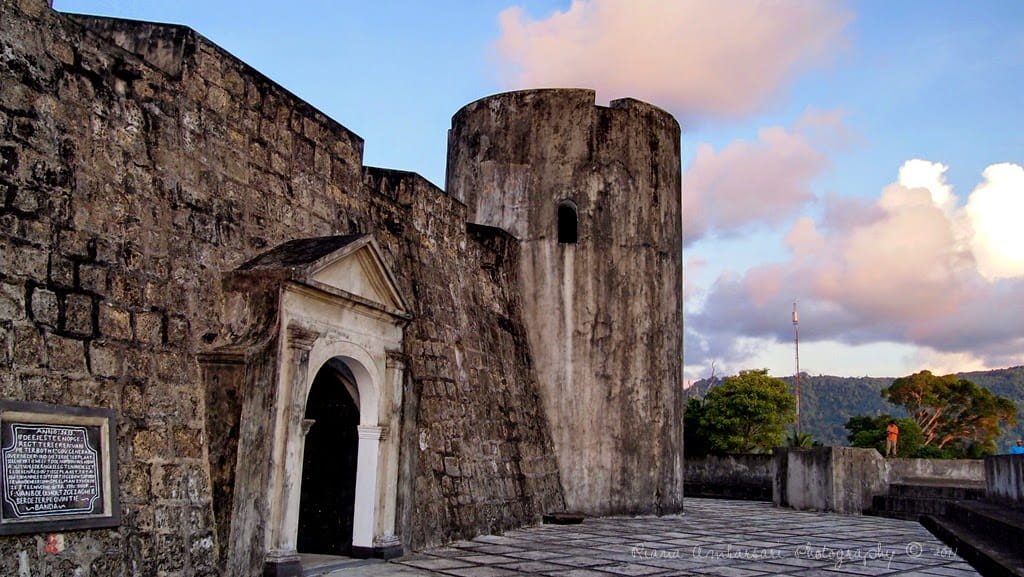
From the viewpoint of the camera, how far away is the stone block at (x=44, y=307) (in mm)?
5492

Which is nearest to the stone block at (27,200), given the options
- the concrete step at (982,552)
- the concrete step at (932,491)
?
the concrete step at (982,552)

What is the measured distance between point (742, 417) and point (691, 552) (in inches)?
1072

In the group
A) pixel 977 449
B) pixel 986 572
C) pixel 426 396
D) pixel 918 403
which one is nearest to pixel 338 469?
pixel 426 396

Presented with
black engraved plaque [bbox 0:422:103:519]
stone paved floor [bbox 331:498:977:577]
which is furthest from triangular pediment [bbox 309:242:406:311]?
stone paved floor [bbox 331:498:977:577]

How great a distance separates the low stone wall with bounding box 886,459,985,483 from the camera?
59.2ft

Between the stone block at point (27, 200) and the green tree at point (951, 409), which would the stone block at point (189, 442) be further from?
the green tree at point (951, 409)

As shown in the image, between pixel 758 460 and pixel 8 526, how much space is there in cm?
1825

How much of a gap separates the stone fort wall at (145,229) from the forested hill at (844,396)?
13144cm

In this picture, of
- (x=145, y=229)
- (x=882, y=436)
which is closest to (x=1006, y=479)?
(x=145, y=229)

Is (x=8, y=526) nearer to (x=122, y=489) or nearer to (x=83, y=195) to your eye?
(x=122, y=489)

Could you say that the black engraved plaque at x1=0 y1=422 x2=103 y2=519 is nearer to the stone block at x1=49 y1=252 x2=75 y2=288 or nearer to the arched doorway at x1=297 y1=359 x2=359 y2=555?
the stone block at x1=49 y1=252 x2=75 y2=288

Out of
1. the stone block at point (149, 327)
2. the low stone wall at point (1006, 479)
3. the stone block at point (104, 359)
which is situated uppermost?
the stone block at point (149, 327)

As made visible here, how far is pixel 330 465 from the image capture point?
357 inches

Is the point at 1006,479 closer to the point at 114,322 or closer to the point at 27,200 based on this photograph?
the point at 114,322
